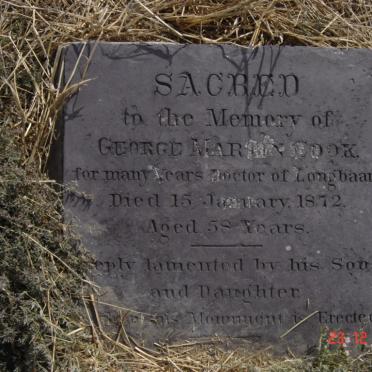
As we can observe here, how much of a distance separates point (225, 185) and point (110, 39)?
1.08 meters

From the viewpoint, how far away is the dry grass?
3822 mm

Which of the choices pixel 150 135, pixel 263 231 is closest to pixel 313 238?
pixel 263 231

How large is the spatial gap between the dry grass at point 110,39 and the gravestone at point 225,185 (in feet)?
0.41

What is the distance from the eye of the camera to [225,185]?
13.0 ft

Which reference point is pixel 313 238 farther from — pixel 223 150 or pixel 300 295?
pixel 223 150

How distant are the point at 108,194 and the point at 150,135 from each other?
0.41m

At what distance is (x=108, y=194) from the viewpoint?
154 inches

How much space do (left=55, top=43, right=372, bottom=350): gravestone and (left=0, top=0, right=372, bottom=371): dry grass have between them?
0.13 metres

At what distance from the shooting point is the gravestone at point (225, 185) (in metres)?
3.91
